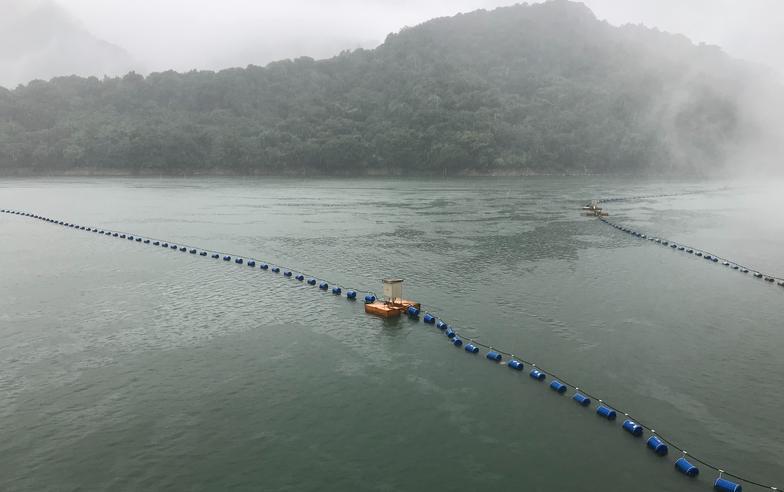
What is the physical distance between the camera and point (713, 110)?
596ft

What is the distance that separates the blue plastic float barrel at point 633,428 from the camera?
1631cm

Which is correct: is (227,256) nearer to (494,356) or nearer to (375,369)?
(375,369)

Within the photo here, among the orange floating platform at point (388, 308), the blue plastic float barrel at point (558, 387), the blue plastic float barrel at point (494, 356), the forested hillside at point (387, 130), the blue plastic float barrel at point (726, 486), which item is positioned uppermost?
the forested hillside at point (387, 130)

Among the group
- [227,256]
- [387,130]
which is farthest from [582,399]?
[387,130]

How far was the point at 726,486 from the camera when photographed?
13805mm

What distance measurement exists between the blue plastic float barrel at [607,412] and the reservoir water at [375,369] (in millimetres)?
294

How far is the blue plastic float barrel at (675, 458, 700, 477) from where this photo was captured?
1448 centimetres

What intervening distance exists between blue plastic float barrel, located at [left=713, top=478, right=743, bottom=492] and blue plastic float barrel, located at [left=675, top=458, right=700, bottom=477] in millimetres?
509

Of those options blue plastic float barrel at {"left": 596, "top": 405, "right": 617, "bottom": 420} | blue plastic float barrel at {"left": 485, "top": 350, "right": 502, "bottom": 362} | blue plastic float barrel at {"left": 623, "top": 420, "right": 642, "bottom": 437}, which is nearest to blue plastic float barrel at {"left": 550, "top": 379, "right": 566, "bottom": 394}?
blue plastic float barrel at {"left": 596, "top": 405, "right": 617, "bottom": 420}

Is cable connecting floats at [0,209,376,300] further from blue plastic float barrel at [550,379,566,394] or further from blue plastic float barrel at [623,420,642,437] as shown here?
blue plastic float barrel at [623,420,642,437]

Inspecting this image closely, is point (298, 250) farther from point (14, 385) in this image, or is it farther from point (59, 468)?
point (59, 468)

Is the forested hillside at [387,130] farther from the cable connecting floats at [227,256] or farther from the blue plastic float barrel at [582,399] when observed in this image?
the blue plastic float barrel at [582,399]

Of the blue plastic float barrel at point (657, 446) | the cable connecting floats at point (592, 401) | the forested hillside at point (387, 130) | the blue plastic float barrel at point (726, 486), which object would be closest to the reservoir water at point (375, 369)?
the blue plastic float barrel at point (657, 446)

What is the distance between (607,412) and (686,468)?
3.01 metres
